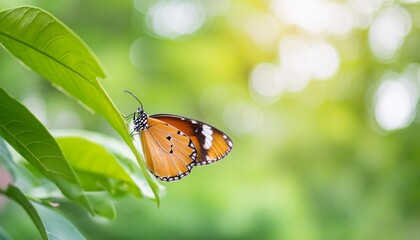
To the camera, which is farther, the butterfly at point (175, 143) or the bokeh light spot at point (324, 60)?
the bokeh light spot at point (324, 60)

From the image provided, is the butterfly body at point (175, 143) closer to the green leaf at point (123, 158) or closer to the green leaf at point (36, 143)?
the green leaf at point (123, 158)

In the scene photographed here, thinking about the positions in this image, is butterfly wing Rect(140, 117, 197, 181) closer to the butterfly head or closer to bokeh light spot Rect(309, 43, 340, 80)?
the butterfly head

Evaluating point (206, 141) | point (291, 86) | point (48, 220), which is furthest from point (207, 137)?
point (291, 86)

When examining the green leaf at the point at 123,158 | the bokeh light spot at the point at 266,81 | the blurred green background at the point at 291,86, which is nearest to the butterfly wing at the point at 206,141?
the green leaf at the point at 123,158

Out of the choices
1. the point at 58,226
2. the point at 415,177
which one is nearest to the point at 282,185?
the point at 415,177

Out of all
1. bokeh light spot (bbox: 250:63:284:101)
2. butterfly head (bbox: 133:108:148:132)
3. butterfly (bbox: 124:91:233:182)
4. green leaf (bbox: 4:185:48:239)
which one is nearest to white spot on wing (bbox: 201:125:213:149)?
butterfly (bbox: 124:91:233:182)

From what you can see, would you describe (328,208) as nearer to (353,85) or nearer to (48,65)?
(353,85)
